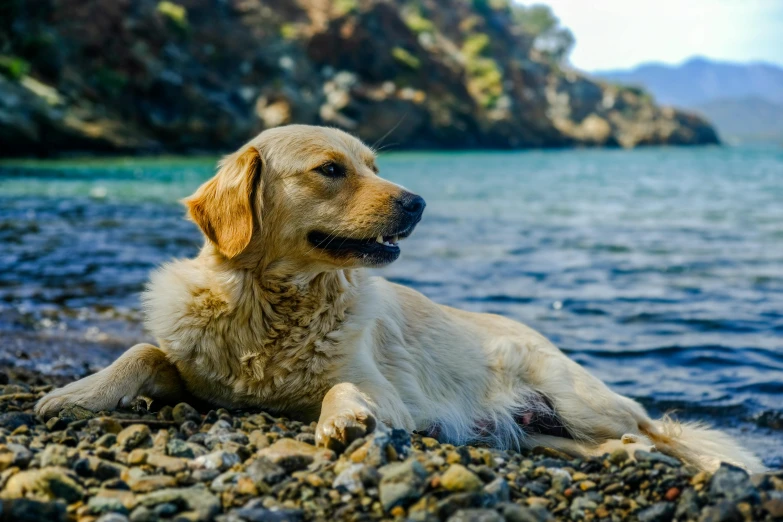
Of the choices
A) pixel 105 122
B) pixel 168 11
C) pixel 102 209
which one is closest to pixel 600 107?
pixel 168 11

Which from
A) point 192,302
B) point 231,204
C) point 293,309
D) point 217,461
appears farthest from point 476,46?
point 217,461

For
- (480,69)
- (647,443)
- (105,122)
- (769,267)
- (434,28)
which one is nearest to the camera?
(647,443)

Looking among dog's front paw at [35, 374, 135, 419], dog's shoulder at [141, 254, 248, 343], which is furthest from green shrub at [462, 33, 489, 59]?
dog's front paw at [35, 374, 135, 419]

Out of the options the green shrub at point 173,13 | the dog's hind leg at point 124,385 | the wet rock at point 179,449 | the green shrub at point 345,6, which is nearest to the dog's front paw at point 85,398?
the dog's hind leg at point 124,385

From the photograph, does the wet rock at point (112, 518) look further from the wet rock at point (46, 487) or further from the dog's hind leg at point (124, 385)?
the dog's hind leg at point (124, 385)

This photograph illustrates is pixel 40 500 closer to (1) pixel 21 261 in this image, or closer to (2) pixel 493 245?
(1) pixel 21 261

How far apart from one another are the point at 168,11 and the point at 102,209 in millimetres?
36800

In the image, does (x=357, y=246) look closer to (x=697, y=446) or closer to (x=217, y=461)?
(x=217, y=461)

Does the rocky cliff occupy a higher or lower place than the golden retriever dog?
higher

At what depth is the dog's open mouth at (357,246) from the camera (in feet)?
13.8

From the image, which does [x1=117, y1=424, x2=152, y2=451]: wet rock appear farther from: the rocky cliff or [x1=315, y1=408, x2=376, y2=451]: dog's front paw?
the rocky cliff

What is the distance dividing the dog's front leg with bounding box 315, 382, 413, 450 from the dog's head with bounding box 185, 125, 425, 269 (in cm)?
73

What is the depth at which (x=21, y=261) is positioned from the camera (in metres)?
10.6

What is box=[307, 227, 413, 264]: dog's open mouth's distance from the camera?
165 inches
